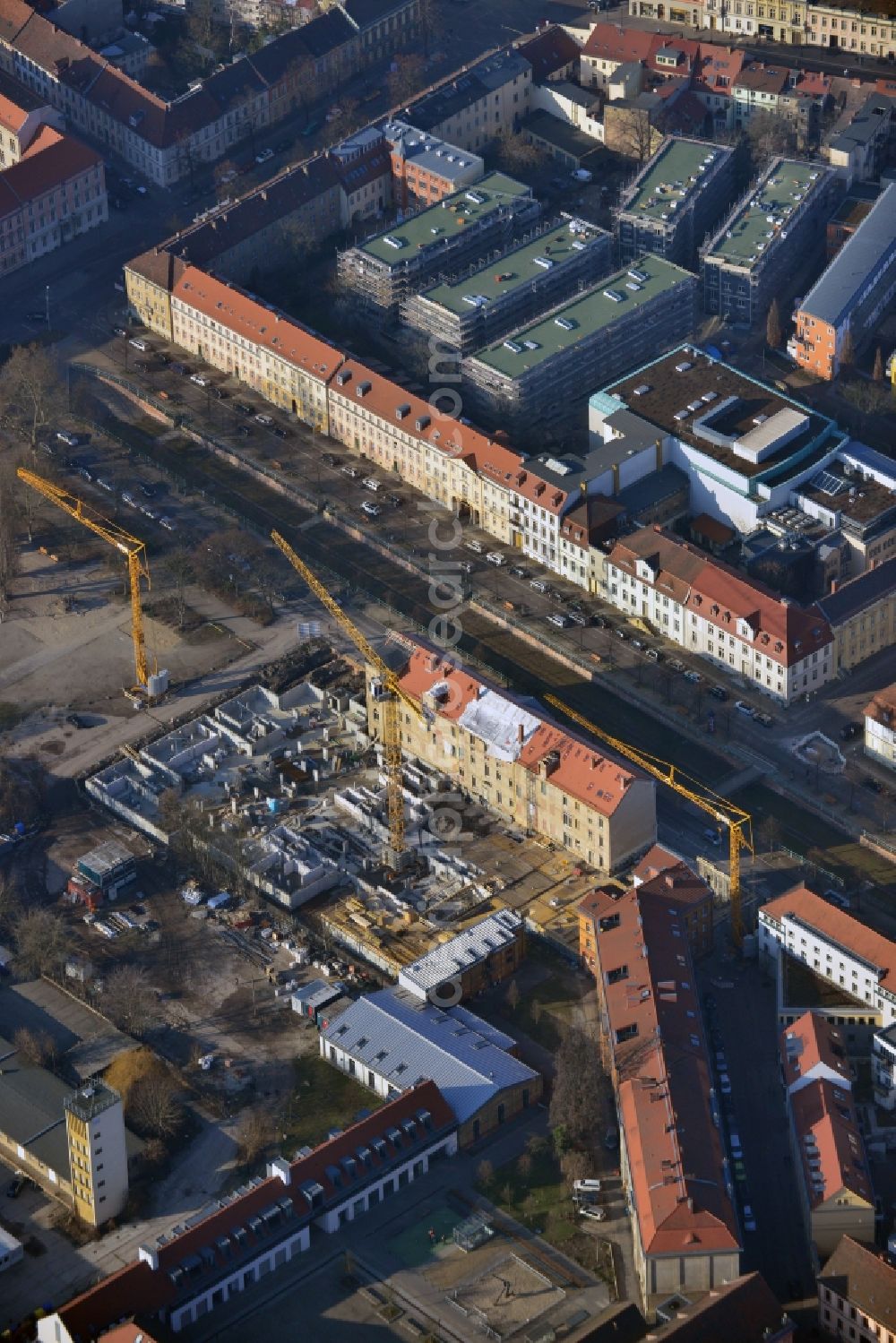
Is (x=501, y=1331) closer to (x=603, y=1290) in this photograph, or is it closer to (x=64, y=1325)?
(x=603, y=1290)

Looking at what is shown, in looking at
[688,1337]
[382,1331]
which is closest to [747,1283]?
[688,1337]

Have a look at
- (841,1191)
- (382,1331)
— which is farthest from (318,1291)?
(841,1191)

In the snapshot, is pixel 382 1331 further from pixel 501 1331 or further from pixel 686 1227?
pixel 686 1227

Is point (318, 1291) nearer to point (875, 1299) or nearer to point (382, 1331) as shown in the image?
point (382, 1331)

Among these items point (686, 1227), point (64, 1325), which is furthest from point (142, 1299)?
point (686, 1227)

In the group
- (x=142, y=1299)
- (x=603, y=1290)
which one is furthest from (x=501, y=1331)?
(x=142, y=1299)
